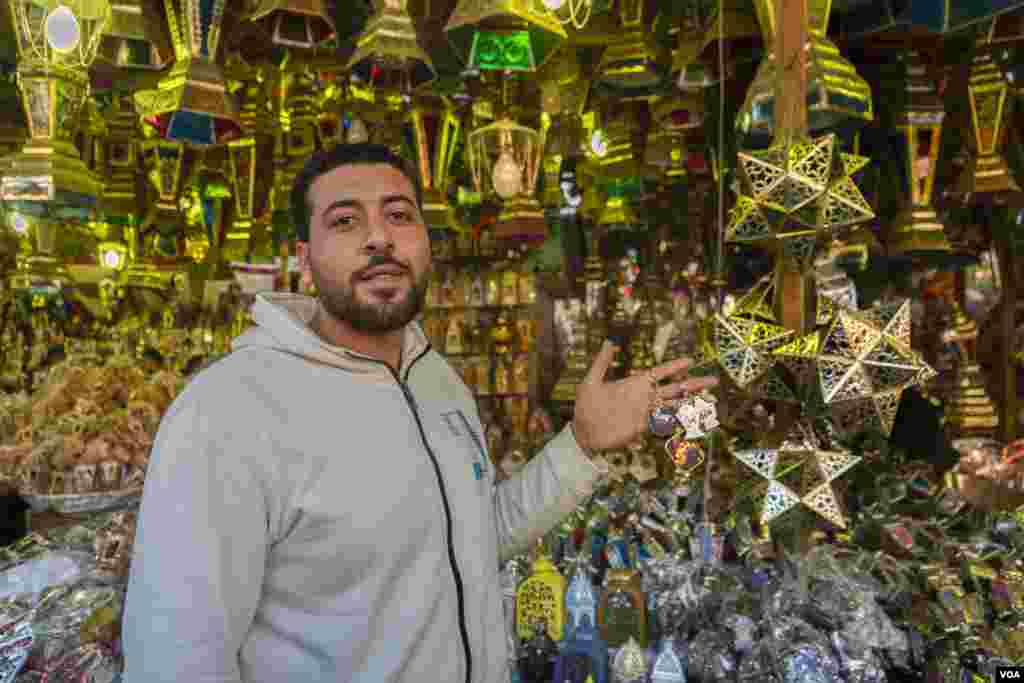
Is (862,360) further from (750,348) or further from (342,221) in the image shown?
(342,221)

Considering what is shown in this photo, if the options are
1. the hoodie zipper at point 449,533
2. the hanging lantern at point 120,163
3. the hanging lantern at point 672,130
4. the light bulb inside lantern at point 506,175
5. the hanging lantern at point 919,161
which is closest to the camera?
the hoodie zipper at point 449,533

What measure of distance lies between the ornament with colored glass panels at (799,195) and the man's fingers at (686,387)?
219 mm

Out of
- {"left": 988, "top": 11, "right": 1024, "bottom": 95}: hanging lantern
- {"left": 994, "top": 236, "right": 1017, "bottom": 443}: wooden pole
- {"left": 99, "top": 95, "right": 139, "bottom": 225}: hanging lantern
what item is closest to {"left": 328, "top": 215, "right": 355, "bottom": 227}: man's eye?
{"left": 988, "top": 11, "right": 1024, "bottom": 95}: hanging lantern

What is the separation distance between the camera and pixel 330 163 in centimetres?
123

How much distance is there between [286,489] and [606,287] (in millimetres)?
4929

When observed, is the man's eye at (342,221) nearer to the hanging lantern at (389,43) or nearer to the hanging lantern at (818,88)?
the hanging lantern at (389,43)

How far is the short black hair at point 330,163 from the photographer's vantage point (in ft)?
4.03

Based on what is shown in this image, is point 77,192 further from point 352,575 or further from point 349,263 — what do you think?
point 352,575

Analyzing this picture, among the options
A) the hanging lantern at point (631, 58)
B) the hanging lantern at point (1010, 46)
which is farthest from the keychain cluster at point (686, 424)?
the hanging lantern at point (1010, 46)

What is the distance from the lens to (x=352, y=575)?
3.44 ft

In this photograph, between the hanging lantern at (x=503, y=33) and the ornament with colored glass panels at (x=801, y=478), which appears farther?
the hanging lantern at (x=503, y=33)

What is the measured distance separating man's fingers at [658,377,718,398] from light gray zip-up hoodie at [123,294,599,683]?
33 cm

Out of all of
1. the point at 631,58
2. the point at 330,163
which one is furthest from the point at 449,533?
the point at 631,58

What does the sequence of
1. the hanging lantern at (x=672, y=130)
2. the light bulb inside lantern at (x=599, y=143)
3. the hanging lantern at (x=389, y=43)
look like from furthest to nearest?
the light bulb inside lantern at (x=599, y=143), the hanging lantern at (x=672, y=130), the hanging lantern at (x=389, y=43)
